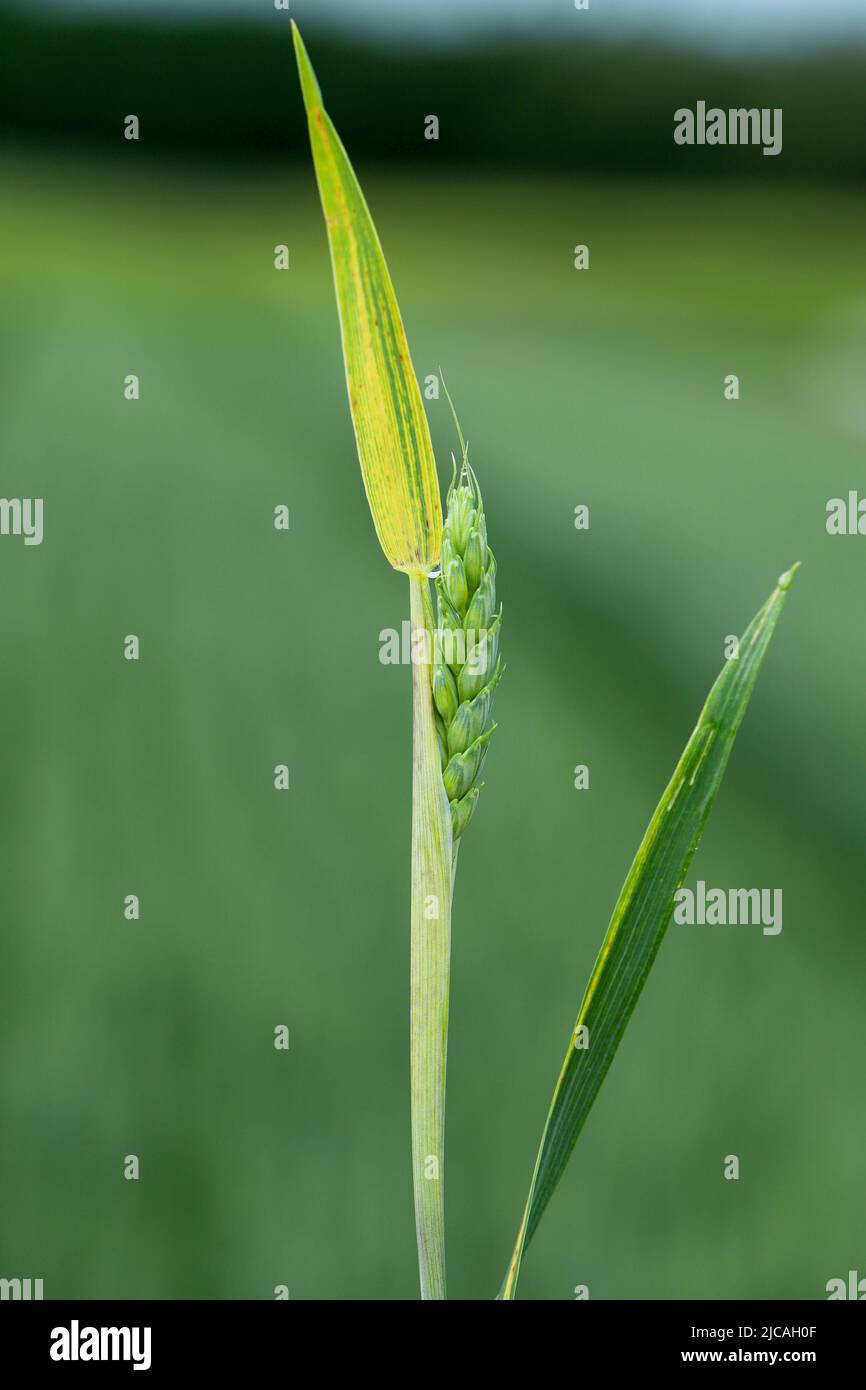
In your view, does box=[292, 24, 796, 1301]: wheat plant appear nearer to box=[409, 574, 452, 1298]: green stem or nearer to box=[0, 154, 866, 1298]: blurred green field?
box=[409, 574, 452, 1298]: green stem

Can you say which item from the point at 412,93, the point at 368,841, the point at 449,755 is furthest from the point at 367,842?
the point at 412,93

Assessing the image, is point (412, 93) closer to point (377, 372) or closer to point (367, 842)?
point (367, 842)

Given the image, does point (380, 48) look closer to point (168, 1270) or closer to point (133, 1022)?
point (133, 1022)

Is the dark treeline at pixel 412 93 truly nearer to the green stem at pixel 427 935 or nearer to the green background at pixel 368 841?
the green background at pixel 368 841

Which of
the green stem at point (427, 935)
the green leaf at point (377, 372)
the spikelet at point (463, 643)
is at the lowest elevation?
the green stem at point (427, 935)

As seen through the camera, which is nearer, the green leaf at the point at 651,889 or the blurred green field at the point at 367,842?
the green leaf at the point at 651,889

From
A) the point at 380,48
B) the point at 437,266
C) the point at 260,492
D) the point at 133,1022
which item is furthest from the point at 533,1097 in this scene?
the point at 380,48

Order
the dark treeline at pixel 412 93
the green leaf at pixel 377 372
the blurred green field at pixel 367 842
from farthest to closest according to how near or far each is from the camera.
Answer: the dark treeline at pixel 412 93
the blurred green field at pixel 367 842
the green leaf at pixel 377 372

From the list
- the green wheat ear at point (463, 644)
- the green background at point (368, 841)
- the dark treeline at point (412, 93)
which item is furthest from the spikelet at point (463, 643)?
the dark treeline at point (412, 93)
